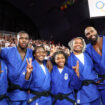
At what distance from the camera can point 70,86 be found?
1.72m

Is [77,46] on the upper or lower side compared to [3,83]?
upper

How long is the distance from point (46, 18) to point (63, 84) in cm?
683

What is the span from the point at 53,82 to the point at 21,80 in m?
0.35

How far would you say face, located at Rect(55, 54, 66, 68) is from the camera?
1766 millimetres

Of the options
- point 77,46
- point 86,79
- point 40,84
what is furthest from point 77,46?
point 40,84

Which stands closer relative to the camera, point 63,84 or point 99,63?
point 63,84

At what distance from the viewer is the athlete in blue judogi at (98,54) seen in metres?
1.80

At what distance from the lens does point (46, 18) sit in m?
8.18

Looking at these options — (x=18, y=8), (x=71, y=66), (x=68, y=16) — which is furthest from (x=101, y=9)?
(x=18, y=8)

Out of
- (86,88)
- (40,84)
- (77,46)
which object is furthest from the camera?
(77,46)

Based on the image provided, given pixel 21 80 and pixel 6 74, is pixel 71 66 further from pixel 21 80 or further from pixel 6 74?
pixel 6 74

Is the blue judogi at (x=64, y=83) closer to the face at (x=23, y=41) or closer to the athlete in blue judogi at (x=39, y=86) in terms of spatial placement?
the athlete in blue judogi at (x=39, y=86)

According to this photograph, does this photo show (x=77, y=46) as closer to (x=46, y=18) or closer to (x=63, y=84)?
(x=63, y=84)

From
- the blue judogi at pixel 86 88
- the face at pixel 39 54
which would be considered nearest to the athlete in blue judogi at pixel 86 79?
the blue judogi at pixel 86 88
